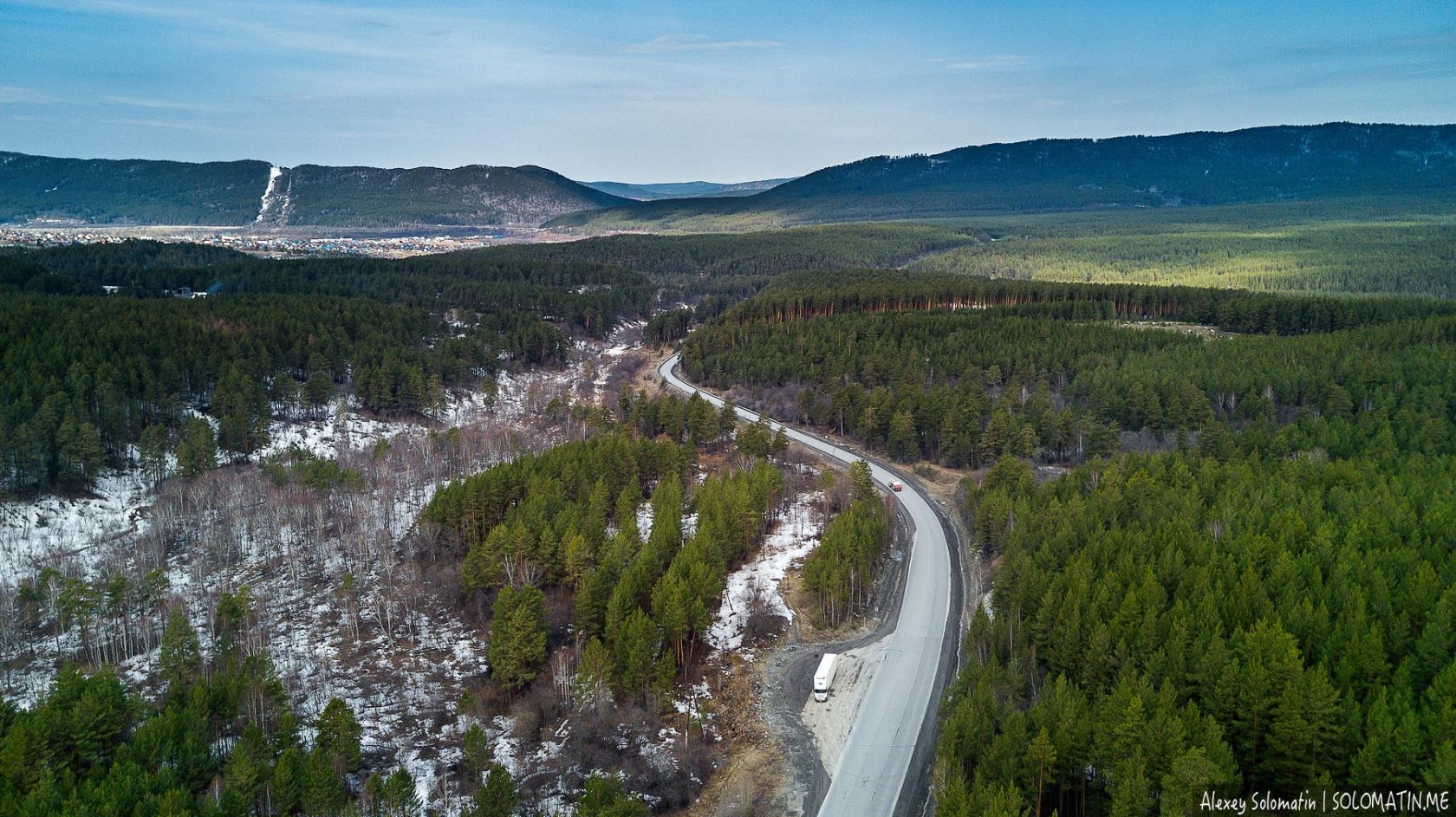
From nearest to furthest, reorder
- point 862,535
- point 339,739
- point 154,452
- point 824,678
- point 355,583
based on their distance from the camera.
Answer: point 339,739 < point 824,678 < point 862,535 < point 355,583 < point 154,452

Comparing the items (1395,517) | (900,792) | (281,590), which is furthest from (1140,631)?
Answer: (281,590)

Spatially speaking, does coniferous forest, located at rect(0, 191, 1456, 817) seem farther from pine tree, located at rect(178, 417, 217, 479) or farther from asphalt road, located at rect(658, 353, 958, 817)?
asphalt road, located at rect(658, 353, 958, 817)

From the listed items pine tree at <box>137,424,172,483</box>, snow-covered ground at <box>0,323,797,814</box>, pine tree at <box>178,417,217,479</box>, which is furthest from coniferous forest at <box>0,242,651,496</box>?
snow-covered ground at <box>0,323,797,814</box>

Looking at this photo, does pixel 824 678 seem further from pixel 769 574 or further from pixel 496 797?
pixel 496 797

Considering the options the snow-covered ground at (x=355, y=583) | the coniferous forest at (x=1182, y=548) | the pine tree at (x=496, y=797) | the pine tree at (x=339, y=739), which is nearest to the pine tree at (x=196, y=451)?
the snow-covered ground at (x=355, y=583)

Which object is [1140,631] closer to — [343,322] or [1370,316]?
[343,322]

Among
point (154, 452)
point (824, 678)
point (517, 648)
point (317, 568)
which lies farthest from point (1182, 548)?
point (154, 452)

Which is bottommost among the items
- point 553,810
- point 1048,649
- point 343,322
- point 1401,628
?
point 553,810

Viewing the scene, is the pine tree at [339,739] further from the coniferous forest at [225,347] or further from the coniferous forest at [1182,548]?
the coniferous forest at [225,347]
